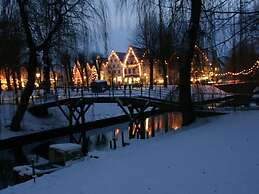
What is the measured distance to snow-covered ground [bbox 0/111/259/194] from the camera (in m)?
8.52

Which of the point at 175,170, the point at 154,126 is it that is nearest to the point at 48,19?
the point at 154,126

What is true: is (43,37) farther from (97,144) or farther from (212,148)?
(212,148)

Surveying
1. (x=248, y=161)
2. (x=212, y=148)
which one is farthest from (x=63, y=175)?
(x=248, y=161)

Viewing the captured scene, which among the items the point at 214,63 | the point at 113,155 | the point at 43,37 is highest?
the point at 43,37

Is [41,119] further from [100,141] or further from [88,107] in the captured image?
[100,141]

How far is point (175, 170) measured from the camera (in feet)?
32.3

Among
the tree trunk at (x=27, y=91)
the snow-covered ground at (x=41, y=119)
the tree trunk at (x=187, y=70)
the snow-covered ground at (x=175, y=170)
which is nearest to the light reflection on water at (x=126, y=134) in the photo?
the snow-covered ground at (x=41, y=119)

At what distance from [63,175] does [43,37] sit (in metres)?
16.5

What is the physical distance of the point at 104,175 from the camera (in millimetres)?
10633

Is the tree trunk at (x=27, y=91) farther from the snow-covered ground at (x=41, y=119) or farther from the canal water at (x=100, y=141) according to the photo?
the canal water at (x=100, y=141)

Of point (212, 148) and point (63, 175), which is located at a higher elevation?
point (212, 148)

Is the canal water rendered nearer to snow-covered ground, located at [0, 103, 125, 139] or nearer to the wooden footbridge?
the wooden footbridge

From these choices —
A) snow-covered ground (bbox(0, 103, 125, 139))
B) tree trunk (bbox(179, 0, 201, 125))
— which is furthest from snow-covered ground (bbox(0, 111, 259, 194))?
snow-covered ground (bbox(0, 103, 125, 139))

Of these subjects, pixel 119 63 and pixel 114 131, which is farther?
pixel 119 63
